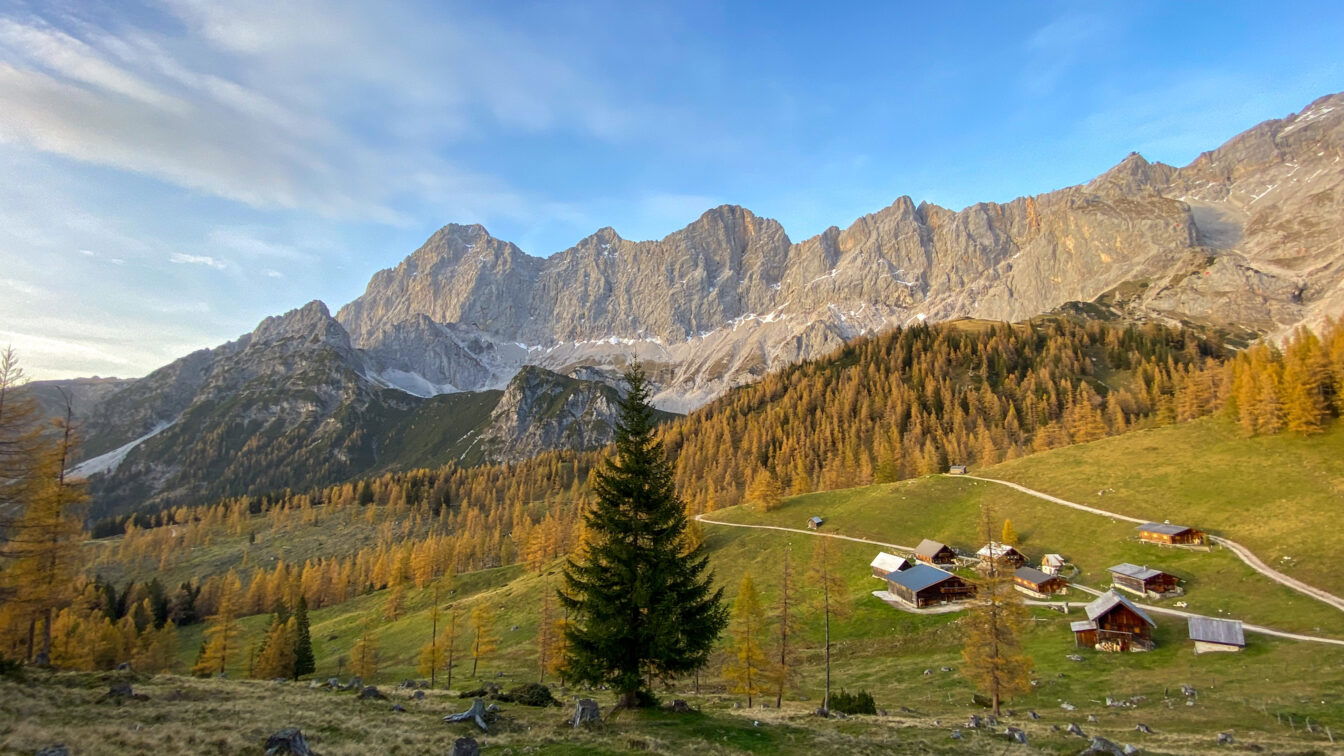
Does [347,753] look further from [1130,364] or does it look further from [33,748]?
[1130,364]

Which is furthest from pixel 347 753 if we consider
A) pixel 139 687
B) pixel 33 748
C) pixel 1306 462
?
pixel 1306 462

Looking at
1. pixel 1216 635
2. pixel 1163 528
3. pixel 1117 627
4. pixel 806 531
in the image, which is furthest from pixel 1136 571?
pixel 806 531

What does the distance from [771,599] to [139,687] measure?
60945mm

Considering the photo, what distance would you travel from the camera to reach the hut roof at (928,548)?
7588 centimetres

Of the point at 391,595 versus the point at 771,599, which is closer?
the point at 771,599

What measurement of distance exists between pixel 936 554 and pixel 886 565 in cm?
653

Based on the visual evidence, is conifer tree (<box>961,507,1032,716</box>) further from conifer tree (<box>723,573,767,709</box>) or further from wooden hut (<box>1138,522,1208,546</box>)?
wooden hut (<box>1138,522,1208,546</box>)

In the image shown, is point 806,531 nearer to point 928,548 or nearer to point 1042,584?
point 928,548

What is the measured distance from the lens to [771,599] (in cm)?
7375

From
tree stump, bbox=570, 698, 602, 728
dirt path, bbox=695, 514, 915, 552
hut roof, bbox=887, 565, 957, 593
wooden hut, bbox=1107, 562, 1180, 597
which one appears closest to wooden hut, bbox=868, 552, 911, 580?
hut roof, bbox=887, 565, 957, 593

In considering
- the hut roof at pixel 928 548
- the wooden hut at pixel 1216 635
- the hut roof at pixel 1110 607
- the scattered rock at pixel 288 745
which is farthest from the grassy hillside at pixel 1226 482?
the scattered rock at pixel 288 745

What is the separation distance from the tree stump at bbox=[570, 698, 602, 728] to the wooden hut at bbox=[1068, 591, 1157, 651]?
5072 cm

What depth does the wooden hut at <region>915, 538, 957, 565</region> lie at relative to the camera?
75.6m

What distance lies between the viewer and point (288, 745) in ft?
55.2
